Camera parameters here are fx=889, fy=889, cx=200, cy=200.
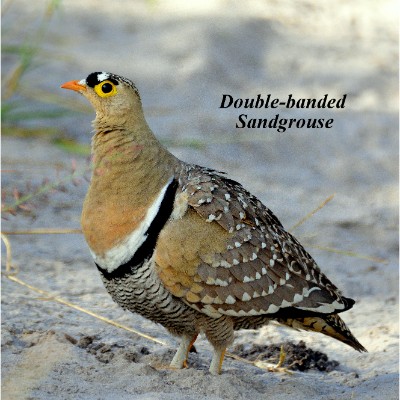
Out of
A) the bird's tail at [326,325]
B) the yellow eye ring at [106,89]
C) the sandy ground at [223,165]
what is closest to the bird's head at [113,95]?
the yellow eye ring at [106,89]

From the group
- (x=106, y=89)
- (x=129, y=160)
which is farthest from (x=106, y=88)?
(x=129, y=160)

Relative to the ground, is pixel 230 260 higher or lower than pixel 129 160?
lower

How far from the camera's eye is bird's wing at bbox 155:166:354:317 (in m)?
3.87

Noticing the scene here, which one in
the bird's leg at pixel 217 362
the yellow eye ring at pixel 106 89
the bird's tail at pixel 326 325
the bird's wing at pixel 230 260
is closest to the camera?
the bird's wing at pixel 230 260

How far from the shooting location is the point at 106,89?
Answer: 13.3 feet

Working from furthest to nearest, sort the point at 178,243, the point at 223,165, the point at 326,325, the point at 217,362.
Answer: the point at 223,165 < the point at 326,325 < the point at 217,362 < the point at 178,243

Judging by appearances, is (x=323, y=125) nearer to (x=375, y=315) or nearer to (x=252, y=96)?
(x=252, y=96)

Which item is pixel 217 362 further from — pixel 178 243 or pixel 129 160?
pixel 129 160

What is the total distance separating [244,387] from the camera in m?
3.98

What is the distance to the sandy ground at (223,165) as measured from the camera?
13.3 feet

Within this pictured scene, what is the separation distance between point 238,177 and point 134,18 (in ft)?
8.64

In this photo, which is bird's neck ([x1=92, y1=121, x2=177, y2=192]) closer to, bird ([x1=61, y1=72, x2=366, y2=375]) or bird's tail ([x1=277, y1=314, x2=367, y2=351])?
bird ([x1=61, y1=72, x2=366, y2=375])

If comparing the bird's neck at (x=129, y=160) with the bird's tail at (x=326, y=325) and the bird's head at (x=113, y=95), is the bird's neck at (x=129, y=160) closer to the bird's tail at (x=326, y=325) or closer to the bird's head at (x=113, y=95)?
the bird's head at (x=113, y=95)

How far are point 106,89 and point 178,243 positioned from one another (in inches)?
31.4
